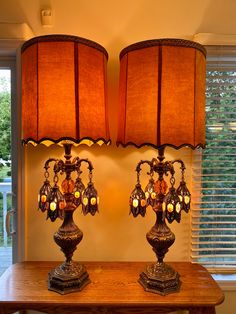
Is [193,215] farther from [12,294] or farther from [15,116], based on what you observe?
[15,116]

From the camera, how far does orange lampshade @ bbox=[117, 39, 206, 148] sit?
0.95 m

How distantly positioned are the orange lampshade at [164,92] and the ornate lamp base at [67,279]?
0.66 m

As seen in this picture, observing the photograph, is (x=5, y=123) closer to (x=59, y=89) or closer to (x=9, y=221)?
(x=9, y=221)

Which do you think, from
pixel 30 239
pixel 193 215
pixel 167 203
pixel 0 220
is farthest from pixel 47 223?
pixel 193 215

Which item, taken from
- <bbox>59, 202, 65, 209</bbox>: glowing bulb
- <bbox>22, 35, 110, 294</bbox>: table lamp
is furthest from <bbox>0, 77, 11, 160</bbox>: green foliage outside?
<bbox>59, 202, 65, 209</bbox>: glowing bulb

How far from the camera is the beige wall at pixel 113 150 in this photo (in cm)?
138

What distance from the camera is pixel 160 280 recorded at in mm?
1081

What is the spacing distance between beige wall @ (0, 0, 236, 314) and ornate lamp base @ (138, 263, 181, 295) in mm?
309

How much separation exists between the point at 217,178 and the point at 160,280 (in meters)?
0.71

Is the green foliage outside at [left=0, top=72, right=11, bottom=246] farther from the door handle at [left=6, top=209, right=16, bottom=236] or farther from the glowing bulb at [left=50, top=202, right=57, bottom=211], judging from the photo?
the glowing bulb at [left=50, top=202, right=57, bottom=211]

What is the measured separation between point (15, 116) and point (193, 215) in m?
1.22

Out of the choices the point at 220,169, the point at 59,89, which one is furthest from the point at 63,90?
the point at 220,169

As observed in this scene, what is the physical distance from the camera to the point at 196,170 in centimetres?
143

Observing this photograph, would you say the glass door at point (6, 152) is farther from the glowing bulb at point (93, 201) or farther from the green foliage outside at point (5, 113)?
the glowing bulb at point (93, 201)
